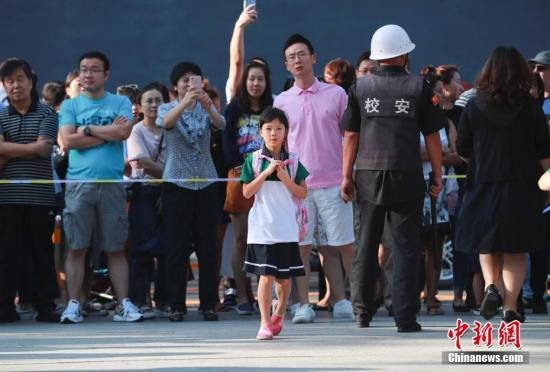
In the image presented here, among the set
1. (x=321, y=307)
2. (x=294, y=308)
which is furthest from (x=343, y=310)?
(x=321, y=307)

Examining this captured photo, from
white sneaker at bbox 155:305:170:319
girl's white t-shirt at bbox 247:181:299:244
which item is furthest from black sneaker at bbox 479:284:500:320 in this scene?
white sneaker at bbox 155:305:170:319

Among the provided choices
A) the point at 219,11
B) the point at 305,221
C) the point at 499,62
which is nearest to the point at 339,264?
the point at 305,221

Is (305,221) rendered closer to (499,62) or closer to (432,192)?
(432,192)

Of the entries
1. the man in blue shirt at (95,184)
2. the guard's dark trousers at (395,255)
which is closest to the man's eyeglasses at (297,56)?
the man in blue shirt at (95,184)

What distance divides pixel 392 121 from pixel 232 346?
1980mm

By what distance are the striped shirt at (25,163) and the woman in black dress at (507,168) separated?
11.3 ft

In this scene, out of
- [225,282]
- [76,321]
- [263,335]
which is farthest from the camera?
[225,282]

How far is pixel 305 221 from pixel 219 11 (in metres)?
5.39

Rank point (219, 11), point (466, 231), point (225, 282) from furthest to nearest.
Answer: point (219, 11)
point (225, 282)
point (466, 231)

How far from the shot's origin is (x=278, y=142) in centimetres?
1024

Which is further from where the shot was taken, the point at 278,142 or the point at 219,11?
the point at 219,11

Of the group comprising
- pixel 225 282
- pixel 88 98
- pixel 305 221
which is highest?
pixel 88 98

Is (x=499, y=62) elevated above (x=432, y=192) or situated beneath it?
elevated above

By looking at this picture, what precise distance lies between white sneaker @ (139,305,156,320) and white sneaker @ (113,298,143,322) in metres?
0.16
